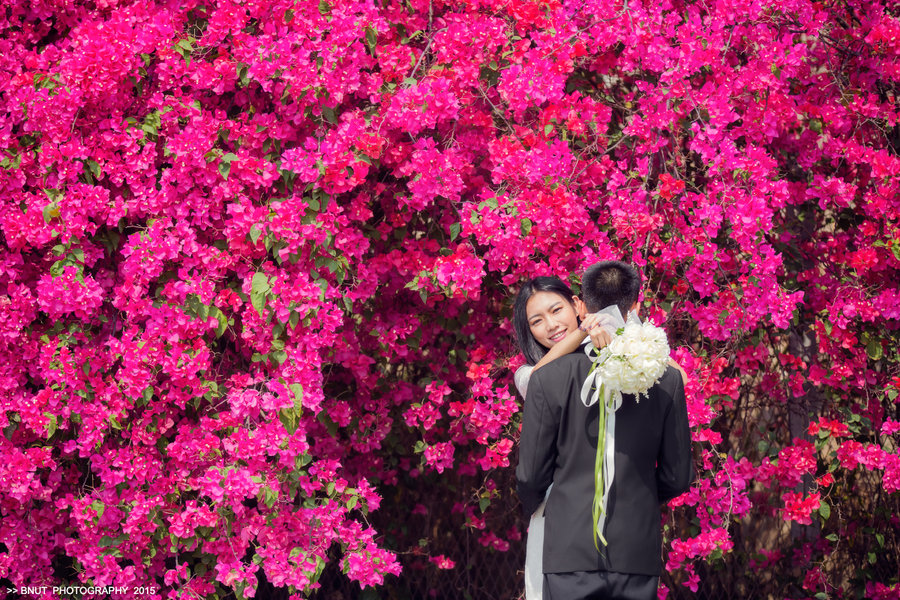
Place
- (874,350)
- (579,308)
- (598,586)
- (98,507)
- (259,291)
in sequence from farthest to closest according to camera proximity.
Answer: (874,350) < (98,507) < (259,291) < (579,308) < (598,586)

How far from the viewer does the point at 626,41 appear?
3680 millimetres

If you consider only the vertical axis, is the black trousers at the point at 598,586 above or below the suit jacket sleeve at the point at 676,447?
below

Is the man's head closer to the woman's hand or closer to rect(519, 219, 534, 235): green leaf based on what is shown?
the woman's hand

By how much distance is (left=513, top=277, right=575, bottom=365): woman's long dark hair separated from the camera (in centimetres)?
306

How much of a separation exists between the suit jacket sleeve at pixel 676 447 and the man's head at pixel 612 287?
27 centimetres

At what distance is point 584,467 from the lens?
8.38 feet

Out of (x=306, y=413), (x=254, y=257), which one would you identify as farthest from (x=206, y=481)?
(x=254, y=257)

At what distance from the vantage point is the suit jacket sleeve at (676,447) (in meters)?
2.65

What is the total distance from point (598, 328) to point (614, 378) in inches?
7.8

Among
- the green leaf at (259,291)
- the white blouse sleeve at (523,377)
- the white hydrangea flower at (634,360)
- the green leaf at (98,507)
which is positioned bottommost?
the green leaf at (98,507)

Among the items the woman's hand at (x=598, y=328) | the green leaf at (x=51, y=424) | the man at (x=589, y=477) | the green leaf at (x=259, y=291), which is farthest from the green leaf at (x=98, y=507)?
the woman's hand at (x=598, y=328)

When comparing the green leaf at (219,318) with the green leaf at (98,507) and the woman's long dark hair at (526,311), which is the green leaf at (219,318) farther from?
the woman's long dark hair at (526,311)

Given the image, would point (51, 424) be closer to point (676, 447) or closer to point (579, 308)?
point (579, 308)

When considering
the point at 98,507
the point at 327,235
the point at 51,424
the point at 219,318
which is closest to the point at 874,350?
the point at 327,235
